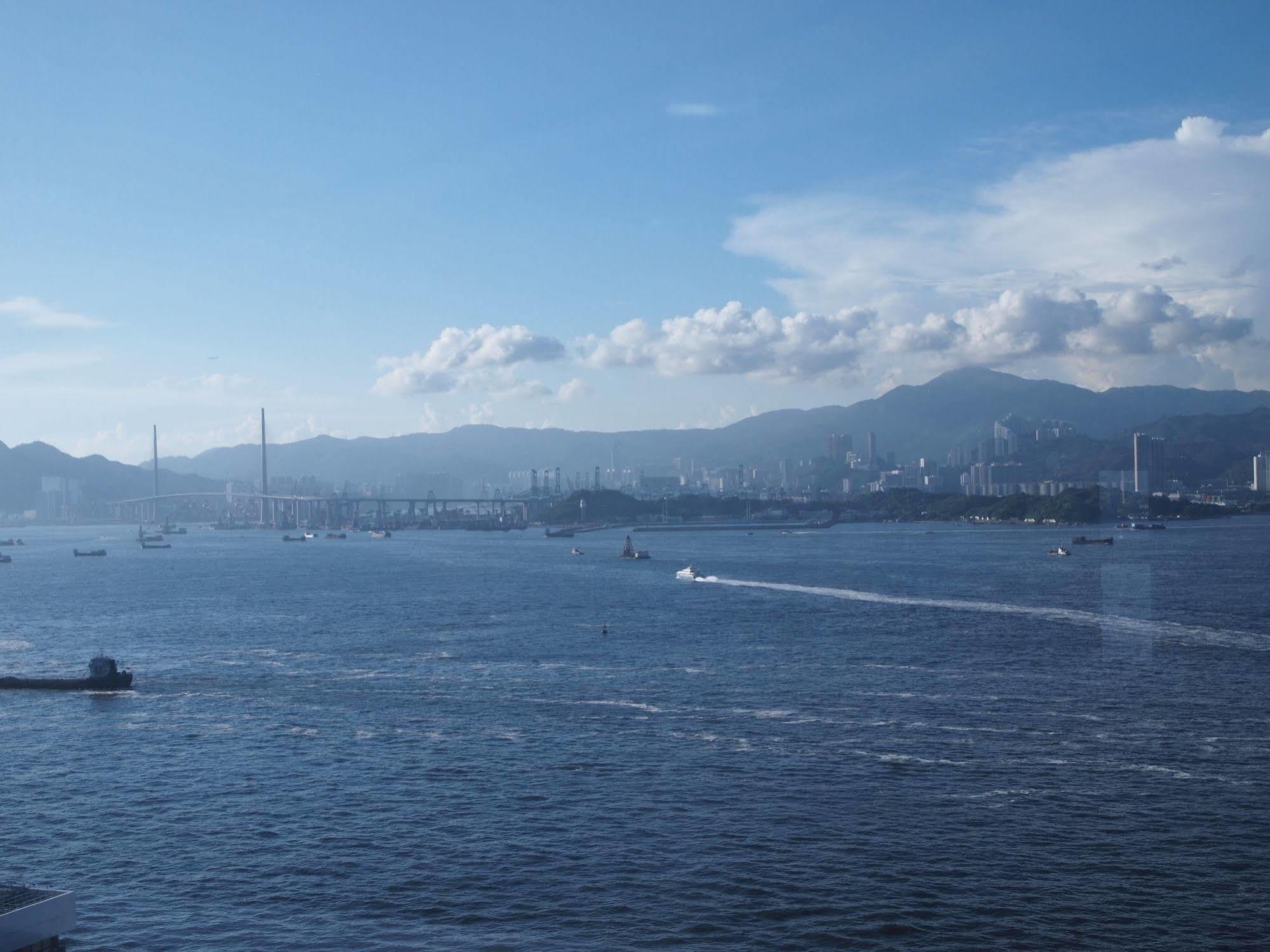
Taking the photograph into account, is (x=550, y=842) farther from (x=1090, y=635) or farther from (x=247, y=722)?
(x=1090, y=635)

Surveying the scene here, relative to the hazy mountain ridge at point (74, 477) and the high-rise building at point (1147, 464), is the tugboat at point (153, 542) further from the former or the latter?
the high-rise building at point (1147, 464)

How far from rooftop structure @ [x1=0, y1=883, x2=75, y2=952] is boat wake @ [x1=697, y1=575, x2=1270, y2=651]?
699 inches

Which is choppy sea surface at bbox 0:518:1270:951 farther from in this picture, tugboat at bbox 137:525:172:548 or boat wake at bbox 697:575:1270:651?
tugboat at bbox 137:525:172:548

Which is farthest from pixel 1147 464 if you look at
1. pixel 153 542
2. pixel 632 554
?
pixel 153 542

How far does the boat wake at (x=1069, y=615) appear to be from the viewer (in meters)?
18.9

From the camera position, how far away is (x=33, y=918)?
6293mm

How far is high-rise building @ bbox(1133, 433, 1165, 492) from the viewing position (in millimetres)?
74188

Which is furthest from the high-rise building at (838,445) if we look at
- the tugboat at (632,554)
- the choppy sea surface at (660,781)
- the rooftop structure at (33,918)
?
the rooftop structure at (33,918)

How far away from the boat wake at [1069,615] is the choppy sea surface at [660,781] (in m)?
0.17

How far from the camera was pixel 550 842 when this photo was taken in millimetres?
9258

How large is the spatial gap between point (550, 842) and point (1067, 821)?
4480mm

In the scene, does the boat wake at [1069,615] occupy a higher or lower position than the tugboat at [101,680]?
lower

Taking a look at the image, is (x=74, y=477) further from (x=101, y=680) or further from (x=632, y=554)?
(x=101, y=680)

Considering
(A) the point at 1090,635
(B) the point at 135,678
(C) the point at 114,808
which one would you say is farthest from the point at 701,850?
(A) the point at 1090,635
